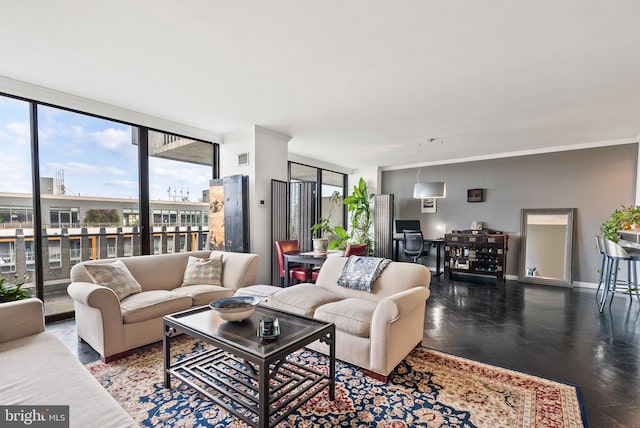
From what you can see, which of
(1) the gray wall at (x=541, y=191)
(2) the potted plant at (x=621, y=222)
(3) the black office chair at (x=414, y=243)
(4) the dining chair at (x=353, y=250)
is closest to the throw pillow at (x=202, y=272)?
(4) the dining chair at (x=353, y=250)

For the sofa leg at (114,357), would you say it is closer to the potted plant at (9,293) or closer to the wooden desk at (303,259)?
the potted plant at (9,293)

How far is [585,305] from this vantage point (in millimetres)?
4219

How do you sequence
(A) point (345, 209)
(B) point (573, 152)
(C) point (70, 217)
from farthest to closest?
1. (A) point (345, 209)
2. (B) point (573, 152)
3. (C) point (70, 217)

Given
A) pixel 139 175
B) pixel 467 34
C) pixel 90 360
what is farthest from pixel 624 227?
pixel 139 175

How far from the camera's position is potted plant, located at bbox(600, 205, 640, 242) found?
414cm

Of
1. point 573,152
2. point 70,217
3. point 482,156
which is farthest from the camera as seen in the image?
point 482,156

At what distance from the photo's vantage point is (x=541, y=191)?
5.76 metres

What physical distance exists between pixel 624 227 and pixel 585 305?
Result: 1326mm

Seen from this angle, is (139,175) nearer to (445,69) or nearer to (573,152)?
(445,69)

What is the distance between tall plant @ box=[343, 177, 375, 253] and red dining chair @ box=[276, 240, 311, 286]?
110 inches

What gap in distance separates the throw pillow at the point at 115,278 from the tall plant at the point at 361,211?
5.10 m

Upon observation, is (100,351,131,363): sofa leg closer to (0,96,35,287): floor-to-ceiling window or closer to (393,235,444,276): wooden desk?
(0,96,35,287): floor-to-ceiling window

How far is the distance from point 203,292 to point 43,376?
168 centimetres

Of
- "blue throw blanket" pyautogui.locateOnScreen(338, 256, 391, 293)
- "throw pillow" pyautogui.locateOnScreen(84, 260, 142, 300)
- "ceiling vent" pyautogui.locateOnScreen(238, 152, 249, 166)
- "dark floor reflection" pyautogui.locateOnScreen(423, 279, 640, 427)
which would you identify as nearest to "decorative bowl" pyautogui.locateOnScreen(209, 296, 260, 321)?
"blue throw blanket" pyautogui.locateOnScreen(338, 256, 391, 293)
